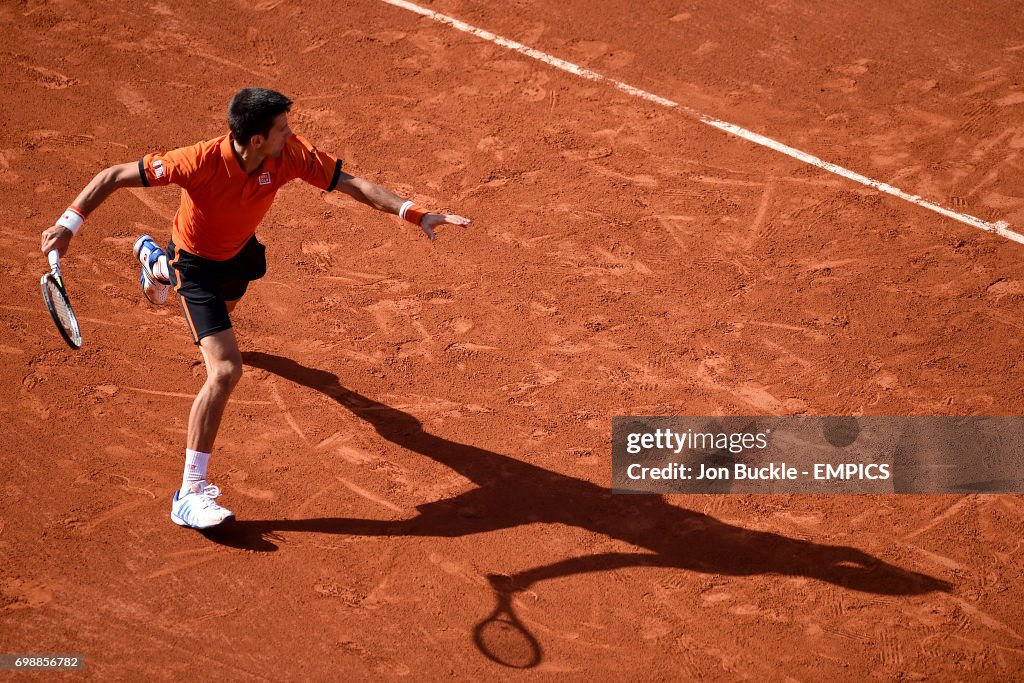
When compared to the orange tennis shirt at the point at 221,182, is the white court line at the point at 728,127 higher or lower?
higher

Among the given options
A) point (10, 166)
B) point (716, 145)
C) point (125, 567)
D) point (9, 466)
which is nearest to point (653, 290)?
point (716, 145)

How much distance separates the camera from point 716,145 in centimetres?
973

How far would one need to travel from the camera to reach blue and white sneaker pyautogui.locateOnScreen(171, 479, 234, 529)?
6.49 m

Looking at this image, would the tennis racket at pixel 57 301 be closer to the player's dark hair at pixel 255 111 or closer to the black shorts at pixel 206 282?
the black shorts at pixel 206 282

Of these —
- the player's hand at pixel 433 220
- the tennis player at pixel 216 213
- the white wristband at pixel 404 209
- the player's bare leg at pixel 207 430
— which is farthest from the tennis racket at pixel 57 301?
the player's hand at pixel 433 220

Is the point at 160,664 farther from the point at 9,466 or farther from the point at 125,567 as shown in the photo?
A: the point at 9,466

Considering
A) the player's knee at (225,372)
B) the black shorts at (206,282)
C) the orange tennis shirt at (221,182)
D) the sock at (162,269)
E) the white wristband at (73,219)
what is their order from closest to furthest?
the white wristband at (73,219) → the orange tennis shirt at (221,182) → the player's knee at (225,372) → the black shorts at (206,282) → the sock at (162,269)

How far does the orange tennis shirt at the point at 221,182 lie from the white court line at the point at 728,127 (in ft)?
15.6

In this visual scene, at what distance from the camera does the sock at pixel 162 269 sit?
23.1 feet

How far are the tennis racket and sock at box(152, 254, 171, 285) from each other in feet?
2.59

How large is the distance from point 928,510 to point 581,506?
2389 millimetres

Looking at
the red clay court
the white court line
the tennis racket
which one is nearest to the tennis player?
the tennis racket

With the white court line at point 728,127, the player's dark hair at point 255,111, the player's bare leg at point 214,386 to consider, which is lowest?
the player's bare leg at point 214,386

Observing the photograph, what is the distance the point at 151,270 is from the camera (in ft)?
23.9
